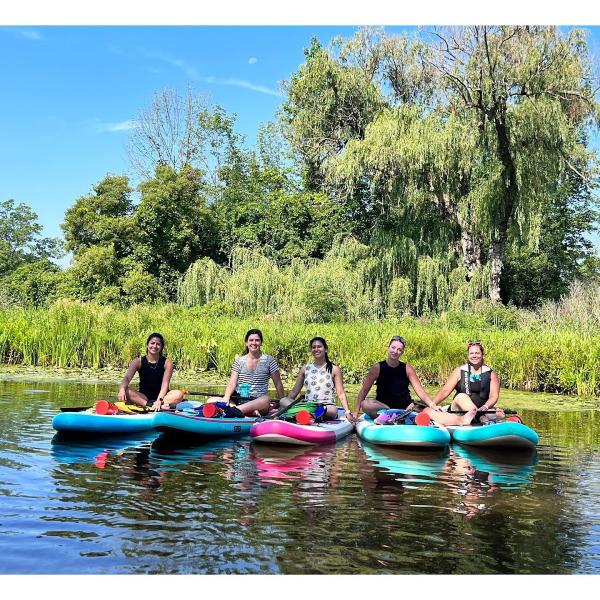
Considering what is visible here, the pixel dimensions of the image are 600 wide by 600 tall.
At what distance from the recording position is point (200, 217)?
2906 centimetres

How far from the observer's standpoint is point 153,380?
9.23 metres

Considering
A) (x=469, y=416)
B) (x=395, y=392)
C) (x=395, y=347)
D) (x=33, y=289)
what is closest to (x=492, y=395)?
(x=469, y=416)

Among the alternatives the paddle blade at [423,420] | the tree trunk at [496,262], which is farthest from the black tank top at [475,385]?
the tree trunk at [496,262]

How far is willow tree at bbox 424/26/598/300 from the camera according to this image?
20.5 metres

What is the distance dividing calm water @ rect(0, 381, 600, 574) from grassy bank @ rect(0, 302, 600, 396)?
5930 mm

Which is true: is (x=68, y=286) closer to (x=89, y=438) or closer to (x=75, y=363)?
(x=75, y=363)

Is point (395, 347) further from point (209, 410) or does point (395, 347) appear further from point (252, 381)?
point (209, 410)

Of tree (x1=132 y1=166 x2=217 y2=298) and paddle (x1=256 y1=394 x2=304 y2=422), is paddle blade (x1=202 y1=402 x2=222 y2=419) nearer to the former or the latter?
paddle (x1=256 y1=394 x2=304 y2=422)

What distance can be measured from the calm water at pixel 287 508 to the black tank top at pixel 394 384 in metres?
0.88

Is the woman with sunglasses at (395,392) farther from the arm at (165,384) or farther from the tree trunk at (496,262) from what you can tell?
the tree trunk at (496,262)

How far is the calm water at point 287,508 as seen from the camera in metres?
4.34

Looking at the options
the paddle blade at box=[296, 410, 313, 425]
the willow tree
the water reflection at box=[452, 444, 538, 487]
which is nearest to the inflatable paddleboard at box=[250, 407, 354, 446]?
the paddle blade at box=[296, 410, 313, 425]

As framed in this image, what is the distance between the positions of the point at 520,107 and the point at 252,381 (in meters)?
14.5

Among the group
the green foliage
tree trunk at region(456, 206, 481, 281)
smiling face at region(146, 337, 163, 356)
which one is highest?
tree trunk at region(456, 206, 481, 281)
